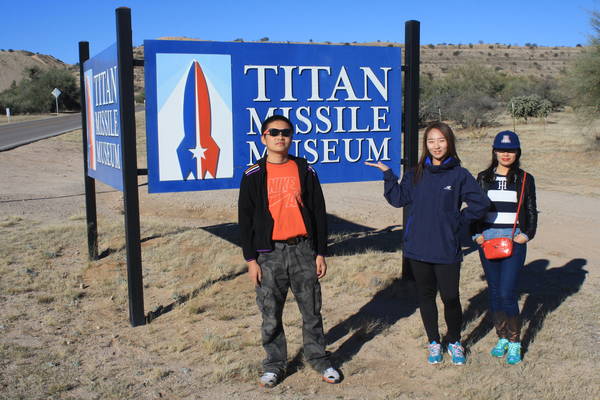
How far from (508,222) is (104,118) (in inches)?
152

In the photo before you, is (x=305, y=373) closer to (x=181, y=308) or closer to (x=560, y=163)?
(x=181, y=308)

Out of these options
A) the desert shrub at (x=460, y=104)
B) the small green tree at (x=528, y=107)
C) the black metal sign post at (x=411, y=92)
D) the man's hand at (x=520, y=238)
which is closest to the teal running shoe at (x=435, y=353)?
the man's hand at (x=520, y=238)

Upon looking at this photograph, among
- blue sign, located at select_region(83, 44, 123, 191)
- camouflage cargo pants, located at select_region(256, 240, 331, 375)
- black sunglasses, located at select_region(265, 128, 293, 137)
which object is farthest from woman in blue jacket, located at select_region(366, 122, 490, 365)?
blue sign, located at select_region(83, 44, 123, 191)

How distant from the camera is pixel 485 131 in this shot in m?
26.4

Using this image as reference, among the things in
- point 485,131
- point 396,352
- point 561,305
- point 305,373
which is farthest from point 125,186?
point 485,131

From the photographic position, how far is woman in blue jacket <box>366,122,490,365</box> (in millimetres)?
3793

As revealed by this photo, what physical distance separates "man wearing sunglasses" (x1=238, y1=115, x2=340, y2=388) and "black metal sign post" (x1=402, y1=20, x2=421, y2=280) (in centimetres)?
215

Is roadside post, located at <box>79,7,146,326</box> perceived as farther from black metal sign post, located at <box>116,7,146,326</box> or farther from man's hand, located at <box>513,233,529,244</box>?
man's hand, located at <box>513,233,529,244</box>

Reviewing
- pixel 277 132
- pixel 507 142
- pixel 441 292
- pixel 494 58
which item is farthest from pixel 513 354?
pixel 494 58

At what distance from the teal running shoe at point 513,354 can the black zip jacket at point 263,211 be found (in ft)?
4.72

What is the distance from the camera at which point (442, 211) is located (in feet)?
12.5

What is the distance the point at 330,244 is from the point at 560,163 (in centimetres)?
1099

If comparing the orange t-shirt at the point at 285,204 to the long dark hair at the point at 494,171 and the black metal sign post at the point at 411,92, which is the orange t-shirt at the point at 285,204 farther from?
the black metal sign post at the point at 411,92

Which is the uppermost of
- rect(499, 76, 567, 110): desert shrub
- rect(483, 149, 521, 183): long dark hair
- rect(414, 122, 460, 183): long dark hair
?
rect(499, 76, 567, 110): desert shrub
